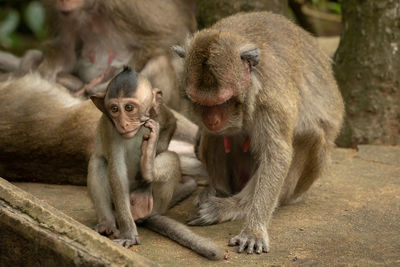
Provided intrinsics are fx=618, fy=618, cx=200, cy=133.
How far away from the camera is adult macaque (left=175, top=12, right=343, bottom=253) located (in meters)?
4.77

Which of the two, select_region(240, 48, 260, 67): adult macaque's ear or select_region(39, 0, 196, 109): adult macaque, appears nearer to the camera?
select_region(240, 48, 260, 67): adult macaque's ear

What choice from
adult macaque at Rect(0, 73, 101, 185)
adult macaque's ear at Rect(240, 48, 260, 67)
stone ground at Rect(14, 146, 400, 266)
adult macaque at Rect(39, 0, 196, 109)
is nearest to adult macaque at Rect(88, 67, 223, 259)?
stone ground at Rect(14, 146, 400, 266)

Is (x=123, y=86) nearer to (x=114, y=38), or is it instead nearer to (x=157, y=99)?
(x=157, y=99)

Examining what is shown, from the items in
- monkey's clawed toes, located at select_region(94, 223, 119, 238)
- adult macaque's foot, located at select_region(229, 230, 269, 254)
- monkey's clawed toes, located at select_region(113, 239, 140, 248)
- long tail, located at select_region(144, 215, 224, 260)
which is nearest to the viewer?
long tail, located at select_region(144, 215, 224, 260)

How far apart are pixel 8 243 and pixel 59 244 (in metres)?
0.49

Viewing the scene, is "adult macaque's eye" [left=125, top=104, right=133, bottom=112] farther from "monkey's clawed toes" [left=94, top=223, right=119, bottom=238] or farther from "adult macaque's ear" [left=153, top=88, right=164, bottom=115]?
"monkey's clawed toes" [left=94, top=223, right=119, bottom=238]

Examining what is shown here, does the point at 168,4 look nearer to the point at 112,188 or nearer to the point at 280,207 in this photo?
the point at 280,207

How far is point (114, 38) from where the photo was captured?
847 centimetres

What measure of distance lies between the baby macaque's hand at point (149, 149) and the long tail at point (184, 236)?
1.53 ft

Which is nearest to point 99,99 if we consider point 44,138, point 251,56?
point 251,56

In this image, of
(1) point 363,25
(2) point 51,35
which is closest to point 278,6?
(1) point 363,25

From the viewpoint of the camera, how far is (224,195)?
598cm

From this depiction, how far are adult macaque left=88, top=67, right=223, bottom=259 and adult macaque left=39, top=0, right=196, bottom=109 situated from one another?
314 centimetres

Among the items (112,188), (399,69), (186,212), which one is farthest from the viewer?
(399,69)
